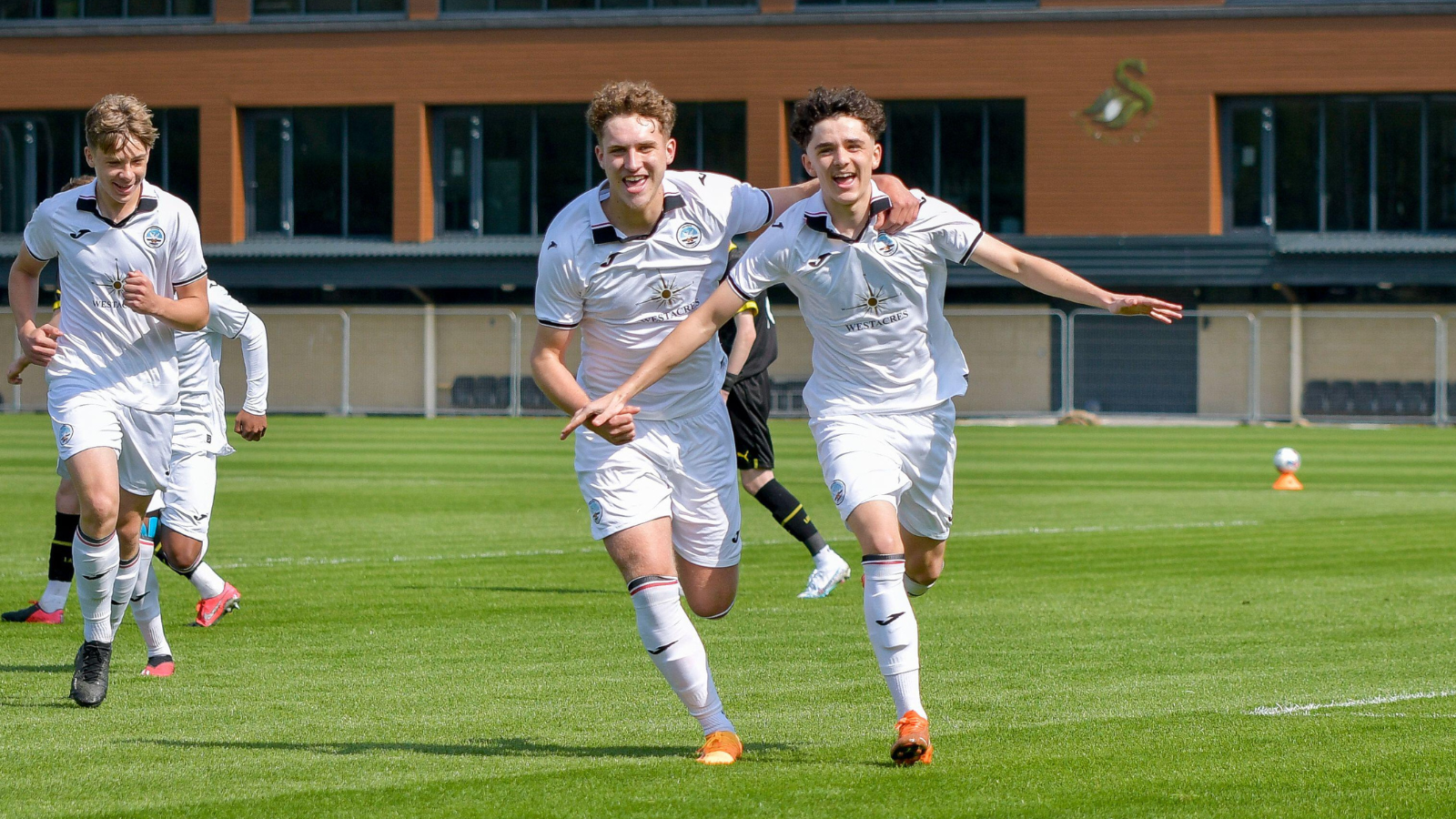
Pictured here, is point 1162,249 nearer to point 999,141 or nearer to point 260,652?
point 999,141

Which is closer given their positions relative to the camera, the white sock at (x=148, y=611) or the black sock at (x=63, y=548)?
the white sock at (x=148, y=611)

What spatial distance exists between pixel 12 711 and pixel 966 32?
35.9 m

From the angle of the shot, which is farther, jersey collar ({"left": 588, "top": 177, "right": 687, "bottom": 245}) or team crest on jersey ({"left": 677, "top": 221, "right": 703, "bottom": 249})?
team crest on jersey ({"left": 677, "top": 221, "right": 703, "bottom": 249})

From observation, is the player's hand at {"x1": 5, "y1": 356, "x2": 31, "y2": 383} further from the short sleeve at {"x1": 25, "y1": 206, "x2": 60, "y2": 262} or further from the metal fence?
the metal fence

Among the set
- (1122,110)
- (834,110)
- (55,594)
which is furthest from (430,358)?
(834,110)

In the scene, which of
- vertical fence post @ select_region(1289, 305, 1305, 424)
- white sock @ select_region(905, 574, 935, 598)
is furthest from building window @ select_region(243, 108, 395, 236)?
white sock @ select_region(905, 574, 935, 598)

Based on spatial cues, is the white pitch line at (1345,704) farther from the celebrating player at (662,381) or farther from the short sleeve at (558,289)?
the short sleeve at (558,289)

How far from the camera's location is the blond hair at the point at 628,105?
6.37m

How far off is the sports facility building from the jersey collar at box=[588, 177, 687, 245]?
1234 inches

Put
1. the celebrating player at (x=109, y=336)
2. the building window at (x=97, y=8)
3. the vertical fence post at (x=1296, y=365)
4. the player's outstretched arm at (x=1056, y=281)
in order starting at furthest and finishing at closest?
the building window at (x=97, y=8)
the vertical fence post at (x=1296, y=365)
the celebrating player at (x=109, y=336)
the player's outstretched arm at (x=1056, y=281)

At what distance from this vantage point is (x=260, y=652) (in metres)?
8.98

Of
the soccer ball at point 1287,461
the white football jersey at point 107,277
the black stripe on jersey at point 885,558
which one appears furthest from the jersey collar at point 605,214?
the soccer ball at point 1287,461

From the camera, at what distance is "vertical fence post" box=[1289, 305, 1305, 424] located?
37438mm

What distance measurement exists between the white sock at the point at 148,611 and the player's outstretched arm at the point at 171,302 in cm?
121
